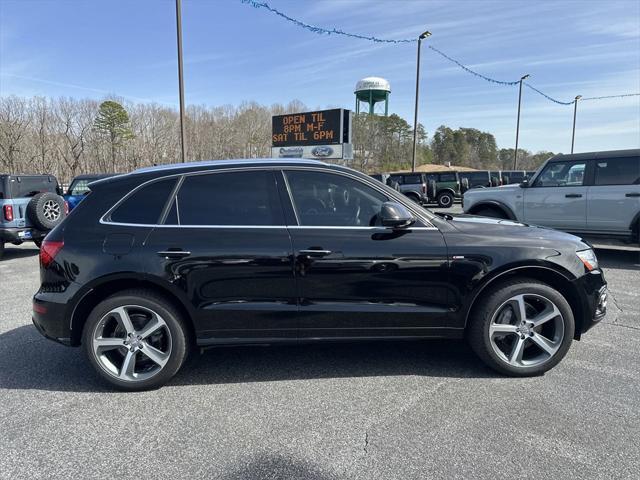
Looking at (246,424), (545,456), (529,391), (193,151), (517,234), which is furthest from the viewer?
(193,151)

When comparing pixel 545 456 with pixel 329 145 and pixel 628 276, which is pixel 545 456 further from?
pixel 329 145

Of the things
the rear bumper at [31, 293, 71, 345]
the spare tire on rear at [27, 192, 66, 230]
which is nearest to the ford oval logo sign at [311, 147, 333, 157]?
the spare tire on rear at [27, 192, 66, 230]

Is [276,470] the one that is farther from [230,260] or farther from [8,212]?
[8,212]

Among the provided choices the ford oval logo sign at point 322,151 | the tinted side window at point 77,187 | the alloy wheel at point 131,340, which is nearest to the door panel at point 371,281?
the alloy wheel at point 131,340

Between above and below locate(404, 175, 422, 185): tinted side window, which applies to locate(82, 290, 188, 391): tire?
below

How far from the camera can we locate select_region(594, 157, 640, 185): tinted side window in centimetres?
761

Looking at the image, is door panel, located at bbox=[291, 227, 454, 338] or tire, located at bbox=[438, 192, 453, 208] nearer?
door panel, located at bbox=[291, 227, 454, 338]

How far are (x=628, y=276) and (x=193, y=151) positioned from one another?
55.1m

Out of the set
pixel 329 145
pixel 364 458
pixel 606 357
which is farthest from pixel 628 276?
pixel 329 145

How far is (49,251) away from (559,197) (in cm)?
844

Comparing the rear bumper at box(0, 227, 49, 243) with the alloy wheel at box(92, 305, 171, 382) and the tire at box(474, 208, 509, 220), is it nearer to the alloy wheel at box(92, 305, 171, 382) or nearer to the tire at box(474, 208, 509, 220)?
the alloy wheel at box(92, 305, 171, 382)

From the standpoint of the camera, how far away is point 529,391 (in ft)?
10.5

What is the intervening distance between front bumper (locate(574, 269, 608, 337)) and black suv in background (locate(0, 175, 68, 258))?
9.41 meters

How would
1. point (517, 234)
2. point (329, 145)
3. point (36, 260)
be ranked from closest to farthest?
point (517, 234) → point (36, 260) → point (329, 145)
